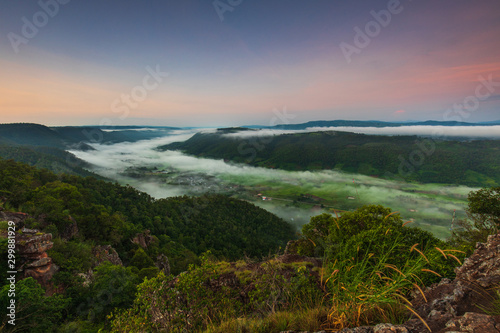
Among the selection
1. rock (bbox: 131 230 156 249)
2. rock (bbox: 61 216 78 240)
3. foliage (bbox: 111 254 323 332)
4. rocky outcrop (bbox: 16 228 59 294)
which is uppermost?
foliage (bbox: 111 254 323 332)

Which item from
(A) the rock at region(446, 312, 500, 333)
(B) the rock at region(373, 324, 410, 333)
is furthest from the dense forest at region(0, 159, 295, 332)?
(A) the rock at region(446, 312, 500, 333)

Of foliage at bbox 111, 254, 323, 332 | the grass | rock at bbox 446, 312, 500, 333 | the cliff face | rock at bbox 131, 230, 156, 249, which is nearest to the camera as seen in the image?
rock at bbox 446, 312, 500, 333

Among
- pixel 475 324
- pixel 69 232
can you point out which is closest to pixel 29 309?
pixel 475 324

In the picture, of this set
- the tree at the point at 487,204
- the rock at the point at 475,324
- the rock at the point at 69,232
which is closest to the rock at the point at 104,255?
the rock at the point at 69,232

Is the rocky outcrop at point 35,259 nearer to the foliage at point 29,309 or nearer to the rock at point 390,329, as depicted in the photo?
the foliage at point 29,309

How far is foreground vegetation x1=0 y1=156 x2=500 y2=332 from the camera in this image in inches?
120

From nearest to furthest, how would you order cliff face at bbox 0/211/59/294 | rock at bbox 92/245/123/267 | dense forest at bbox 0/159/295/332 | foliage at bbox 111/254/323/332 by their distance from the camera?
foliage at bbox 111/254/323/332 < cliff face at bbox 0/211/59/294 < dense forest at bbox 0/159/295/332 < rock at bbox 92/245/123/267

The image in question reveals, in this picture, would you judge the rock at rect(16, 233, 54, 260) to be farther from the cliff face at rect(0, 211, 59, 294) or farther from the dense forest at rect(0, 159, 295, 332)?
the dense forest at rect(0, 159, 295, 332)

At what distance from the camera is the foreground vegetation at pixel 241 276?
3.06 metres

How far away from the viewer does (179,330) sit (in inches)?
171

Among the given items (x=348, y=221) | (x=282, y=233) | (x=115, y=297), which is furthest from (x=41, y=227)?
(x=282, y=233)

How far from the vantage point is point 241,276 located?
7234mm

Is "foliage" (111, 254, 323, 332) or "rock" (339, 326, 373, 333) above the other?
"rock" (339, 326, 373, 333)

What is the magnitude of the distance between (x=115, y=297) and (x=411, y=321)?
803 inches
